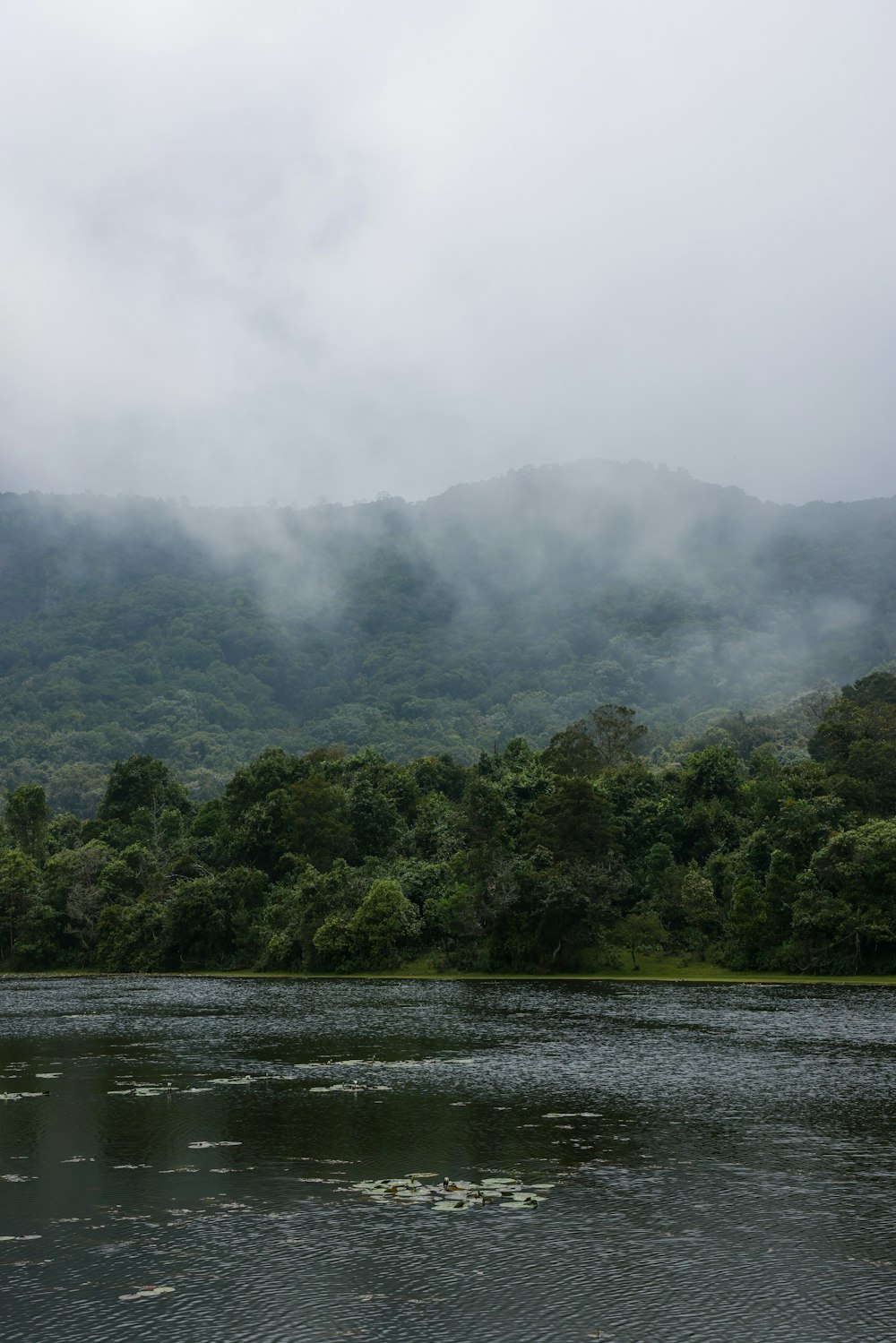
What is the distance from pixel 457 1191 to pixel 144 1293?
6.83m

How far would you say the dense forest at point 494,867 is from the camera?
82500 mm

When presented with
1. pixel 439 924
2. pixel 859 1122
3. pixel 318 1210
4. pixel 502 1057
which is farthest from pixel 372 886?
pixel 318 1210

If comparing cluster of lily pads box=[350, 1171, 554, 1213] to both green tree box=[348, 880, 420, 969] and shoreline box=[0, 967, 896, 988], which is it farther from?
green tree box=[348, 880, 420, 969]

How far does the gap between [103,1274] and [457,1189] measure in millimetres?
6772

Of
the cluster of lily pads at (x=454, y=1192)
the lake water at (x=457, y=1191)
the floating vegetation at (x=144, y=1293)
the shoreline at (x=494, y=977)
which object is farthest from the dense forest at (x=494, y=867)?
the floating vegetation at (x=144, y=1293)

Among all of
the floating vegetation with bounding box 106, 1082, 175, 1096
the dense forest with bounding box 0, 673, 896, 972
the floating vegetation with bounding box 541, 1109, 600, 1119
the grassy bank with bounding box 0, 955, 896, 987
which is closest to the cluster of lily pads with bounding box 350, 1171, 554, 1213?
the floating vegetation with bounding box 541, 1109, 600, 1119

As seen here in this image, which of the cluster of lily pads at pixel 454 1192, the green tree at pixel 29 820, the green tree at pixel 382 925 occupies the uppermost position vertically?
the green tree at pixel 29 820

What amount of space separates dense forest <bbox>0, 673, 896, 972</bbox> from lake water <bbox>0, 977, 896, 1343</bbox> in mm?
37165

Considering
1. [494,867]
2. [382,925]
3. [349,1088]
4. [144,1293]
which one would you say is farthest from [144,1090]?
[382,925]

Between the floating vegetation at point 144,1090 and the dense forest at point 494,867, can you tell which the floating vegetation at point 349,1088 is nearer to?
the floating vegetation at point 144,1090

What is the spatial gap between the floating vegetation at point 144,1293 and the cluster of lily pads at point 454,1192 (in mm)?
5361

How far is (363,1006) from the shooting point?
211ft

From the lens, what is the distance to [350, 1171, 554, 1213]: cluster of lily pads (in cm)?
2038

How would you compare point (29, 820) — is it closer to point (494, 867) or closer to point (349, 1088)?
point (494, 867)
